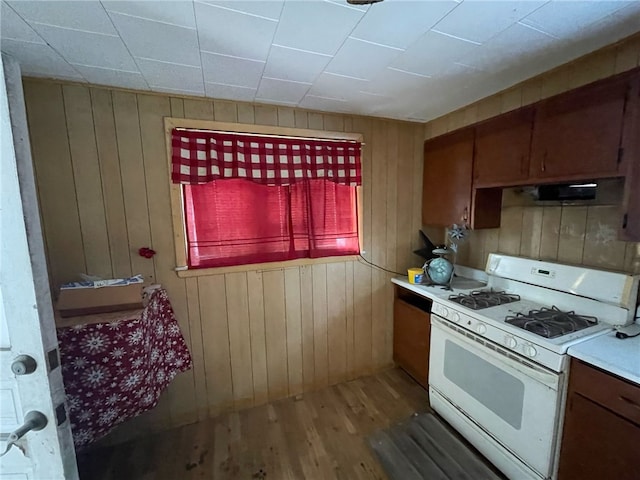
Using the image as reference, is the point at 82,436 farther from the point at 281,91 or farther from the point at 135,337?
the point at 281,91

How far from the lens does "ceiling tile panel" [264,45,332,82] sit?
1368mm

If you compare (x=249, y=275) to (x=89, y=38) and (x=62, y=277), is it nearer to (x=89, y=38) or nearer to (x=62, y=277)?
(x=62, y=277)

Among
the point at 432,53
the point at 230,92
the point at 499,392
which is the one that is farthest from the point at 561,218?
the point at 230,92

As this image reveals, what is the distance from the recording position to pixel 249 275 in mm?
2100

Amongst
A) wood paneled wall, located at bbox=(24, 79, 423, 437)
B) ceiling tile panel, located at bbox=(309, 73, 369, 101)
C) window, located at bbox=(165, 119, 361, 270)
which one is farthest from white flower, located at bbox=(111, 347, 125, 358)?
ceiling tile panel, located at bbox=(309, 73, 369, 101)

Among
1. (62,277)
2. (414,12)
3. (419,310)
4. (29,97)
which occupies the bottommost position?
(419,310)

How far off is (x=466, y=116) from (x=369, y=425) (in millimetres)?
2504

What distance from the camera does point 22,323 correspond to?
0.84 meters

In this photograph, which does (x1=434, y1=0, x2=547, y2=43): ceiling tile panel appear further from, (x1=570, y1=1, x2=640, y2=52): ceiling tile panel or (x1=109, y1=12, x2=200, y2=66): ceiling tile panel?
(x1=109, y1=12, x2=200, y2=66): ceiling tile panel

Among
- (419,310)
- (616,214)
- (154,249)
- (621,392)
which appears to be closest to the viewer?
(621,392)

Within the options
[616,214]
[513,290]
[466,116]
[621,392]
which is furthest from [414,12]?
[513,290]

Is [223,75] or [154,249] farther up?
[223,75]

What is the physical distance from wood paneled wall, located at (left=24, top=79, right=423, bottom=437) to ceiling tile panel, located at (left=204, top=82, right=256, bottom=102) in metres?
0.07

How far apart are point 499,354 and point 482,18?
1.65 meters
